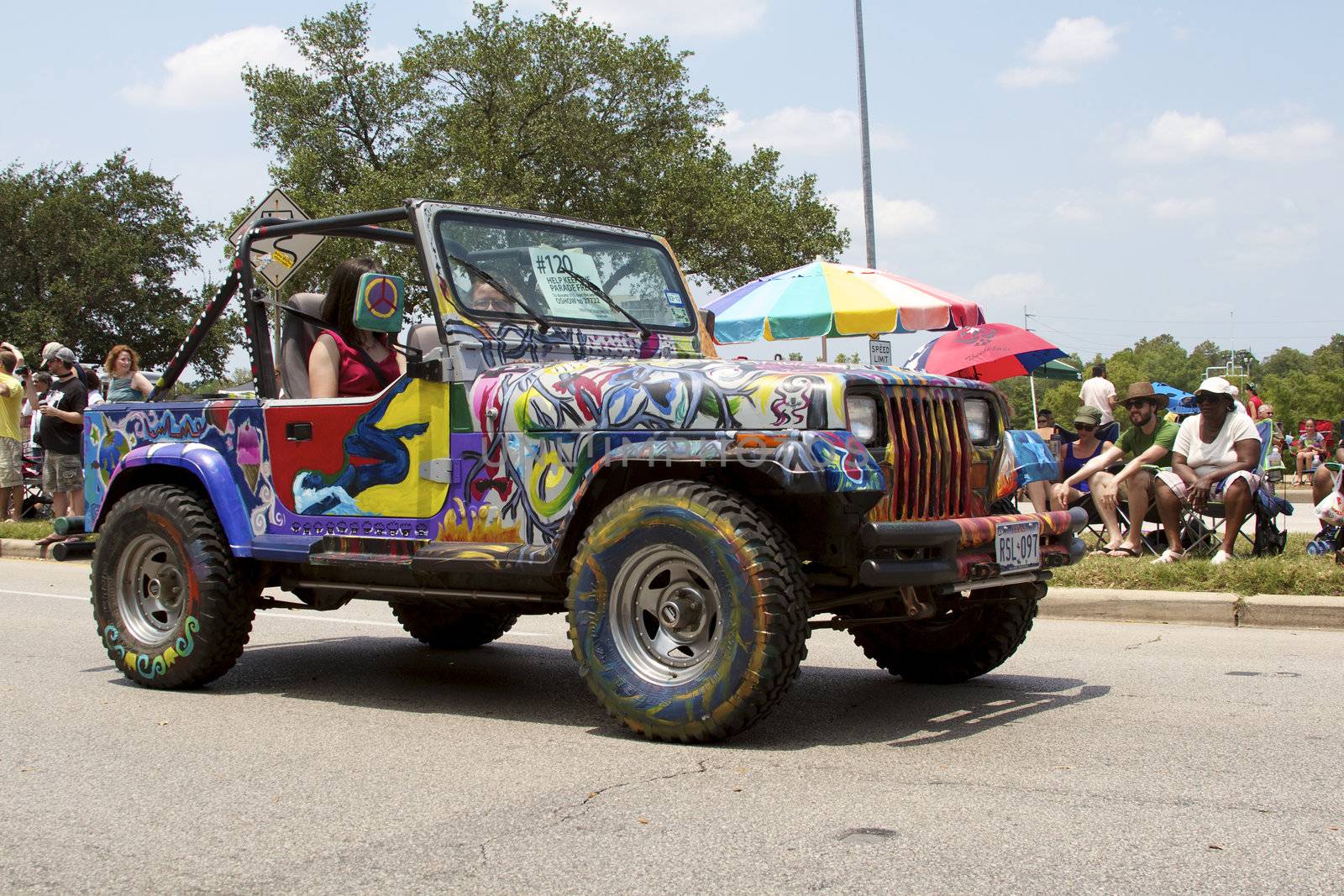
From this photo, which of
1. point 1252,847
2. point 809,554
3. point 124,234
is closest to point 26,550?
point 809,554

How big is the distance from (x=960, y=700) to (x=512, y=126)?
Answer: 1363 inches

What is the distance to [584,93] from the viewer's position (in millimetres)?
40000

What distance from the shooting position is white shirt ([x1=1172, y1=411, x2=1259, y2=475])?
32.9 feet

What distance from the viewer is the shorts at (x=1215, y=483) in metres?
9.55

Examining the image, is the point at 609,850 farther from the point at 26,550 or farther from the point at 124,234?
the point at 124,234

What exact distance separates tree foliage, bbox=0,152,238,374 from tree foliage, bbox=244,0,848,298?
554 inches

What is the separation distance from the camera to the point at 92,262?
175 feet

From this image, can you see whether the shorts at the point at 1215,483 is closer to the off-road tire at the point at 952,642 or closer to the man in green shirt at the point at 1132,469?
the man in green shirt at the point at 1132,469

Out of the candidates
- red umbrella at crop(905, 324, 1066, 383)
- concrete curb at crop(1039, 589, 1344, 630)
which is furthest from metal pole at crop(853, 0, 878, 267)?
concrete curb at crop(1039, 589, 1344, 630)

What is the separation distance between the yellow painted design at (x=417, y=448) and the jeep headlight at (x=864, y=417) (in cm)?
174

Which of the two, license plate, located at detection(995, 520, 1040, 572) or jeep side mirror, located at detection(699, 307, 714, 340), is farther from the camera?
jeep side mirror, located at detection(699, 307, 714, 340)

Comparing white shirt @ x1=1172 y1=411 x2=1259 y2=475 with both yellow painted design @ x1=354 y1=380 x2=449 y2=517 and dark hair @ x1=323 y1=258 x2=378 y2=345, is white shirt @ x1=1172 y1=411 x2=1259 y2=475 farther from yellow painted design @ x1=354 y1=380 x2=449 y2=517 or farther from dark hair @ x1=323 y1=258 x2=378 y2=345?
yellow painted design @ x1=354 y1=380 x2=449 y2=517

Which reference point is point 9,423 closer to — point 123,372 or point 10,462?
point 10,462

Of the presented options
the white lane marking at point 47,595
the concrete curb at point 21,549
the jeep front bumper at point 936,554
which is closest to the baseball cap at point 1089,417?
the jeep front bumper at point 936,554
